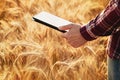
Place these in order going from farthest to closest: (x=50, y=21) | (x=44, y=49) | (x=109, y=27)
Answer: (x=44, y=49)
(x=50, y=21)
(x=109, y=27)

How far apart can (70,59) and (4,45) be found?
34 cm

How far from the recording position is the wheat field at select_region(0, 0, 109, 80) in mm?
1753

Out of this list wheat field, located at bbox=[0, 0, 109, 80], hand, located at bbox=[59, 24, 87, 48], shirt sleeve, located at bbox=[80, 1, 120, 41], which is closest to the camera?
shirt sleeve, located at bbox=[80, 1, 120, 41]

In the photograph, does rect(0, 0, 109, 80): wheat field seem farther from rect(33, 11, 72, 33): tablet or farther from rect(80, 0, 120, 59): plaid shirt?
rect(80, 0, 120, 59): plaid shirt

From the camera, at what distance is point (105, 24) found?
42.8 inches

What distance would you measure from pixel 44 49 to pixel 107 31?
0.79 m

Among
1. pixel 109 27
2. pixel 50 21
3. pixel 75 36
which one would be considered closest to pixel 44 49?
pixel 50 21

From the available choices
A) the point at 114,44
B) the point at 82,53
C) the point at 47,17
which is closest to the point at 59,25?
the point at 47,17

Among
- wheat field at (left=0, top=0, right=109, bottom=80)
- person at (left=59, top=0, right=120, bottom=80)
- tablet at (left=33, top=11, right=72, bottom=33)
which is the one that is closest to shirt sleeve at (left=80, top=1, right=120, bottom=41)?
person at (left=59, top=0, right=120, bottom=80)

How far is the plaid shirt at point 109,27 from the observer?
1.06m

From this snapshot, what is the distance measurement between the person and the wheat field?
20.7 inches

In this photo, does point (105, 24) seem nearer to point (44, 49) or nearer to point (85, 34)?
point (85, 34)

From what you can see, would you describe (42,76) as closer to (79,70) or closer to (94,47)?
(79,70)

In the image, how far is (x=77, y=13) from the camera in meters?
2.12
